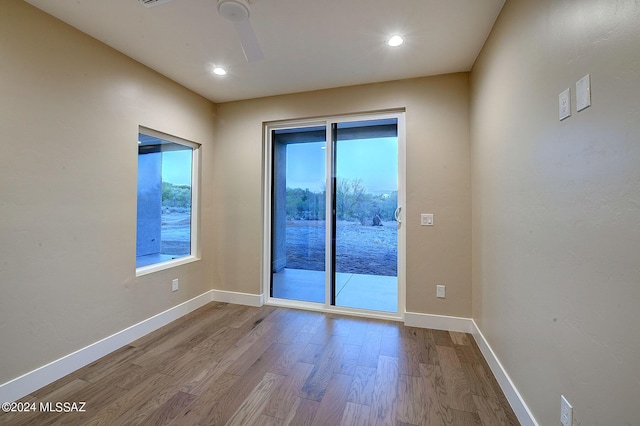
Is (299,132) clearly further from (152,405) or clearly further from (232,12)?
(152,405)

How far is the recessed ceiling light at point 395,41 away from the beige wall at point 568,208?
A: 682 mm

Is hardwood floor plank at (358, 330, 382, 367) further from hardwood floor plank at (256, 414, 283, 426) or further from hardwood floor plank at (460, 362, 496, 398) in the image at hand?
hardwood floor plank at (256, 414, 283, 426)

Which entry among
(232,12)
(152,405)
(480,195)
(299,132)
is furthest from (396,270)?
(232,12)

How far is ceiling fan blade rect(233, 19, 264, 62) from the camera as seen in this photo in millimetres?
1632

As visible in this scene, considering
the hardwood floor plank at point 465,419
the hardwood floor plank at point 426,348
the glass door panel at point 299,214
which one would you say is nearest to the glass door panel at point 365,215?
the glass door panel at point 299,214

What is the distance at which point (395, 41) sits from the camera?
223cm

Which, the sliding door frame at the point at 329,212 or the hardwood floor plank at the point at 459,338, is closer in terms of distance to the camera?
the hardwood floor plank at the point at 459,338

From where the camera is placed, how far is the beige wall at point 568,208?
859 millimetres

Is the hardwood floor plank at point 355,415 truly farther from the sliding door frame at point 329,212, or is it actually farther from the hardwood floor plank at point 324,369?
the sliding door frame at point 329,212

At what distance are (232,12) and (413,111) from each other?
6.58 ft

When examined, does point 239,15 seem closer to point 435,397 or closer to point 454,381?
point 435,397

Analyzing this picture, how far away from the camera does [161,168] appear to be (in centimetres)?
299

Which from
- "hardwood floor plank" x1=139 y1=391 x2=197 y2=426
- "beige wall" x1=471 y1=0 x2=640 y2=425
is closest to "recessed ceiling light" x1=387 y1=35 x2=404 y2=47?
"beige wall" x1=471 y1=0 x2=640 y2=425

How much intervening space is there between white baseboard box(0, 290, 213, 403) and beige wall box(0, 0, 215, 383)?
48 mm
